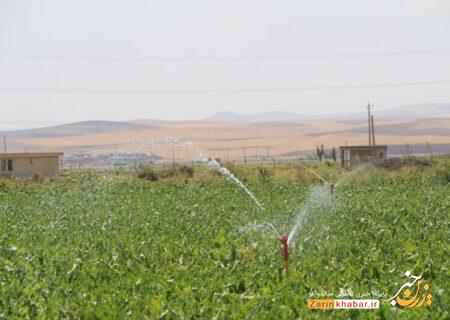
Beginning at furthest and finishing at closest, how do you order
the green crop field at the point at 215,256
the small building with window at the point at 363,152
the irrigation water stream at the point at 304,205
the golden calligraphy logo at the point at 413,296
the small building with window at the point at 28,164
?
the small building with window at the point at 363,152, the small building with window at the point at 28,164, the irrigation water stream at the point at 304,205, the green crop field at the point at 215,256, the golden calligraphy logo at the point at 413,296

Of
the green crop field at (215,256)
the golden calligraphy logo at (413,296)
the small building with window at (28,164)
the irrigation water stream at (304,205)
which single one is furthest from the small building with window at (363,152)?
the golden calligraphy logo at (413,296)

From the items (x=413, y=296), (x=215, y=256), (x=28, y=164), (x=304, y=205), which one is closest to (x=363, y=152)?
(x=28, y=164)

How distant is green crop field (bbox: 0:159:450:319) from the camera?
9.34 meters

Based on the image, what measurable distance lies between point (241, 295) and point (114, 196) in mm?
17110

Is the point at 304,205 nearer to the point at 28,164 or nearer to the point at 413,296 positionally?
the point at 413,296

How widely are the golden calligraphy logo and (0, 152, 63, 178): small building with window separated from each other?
131 ft

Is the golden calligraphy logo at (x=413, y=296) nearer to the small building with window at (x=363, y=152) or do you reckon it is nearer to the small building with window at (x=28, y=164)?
the small building with window at (x=28, y=164)

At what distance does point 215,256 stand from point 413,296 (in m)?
4.22

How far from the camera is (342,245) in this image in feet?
43.5

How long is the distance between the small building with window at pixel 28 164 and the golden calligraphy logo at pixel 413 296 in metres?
39.9

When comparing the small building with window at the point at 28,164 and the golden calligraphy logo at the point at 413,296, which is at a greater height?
the golden calligraphy logo at the point at 413,296

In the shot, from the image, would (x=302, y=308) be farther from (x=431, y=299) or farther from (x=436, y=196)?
(x=436, y=196)

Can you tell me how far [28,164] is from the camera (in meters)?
48.9

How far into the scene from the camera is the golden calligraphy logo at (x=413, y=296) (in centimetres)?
922
